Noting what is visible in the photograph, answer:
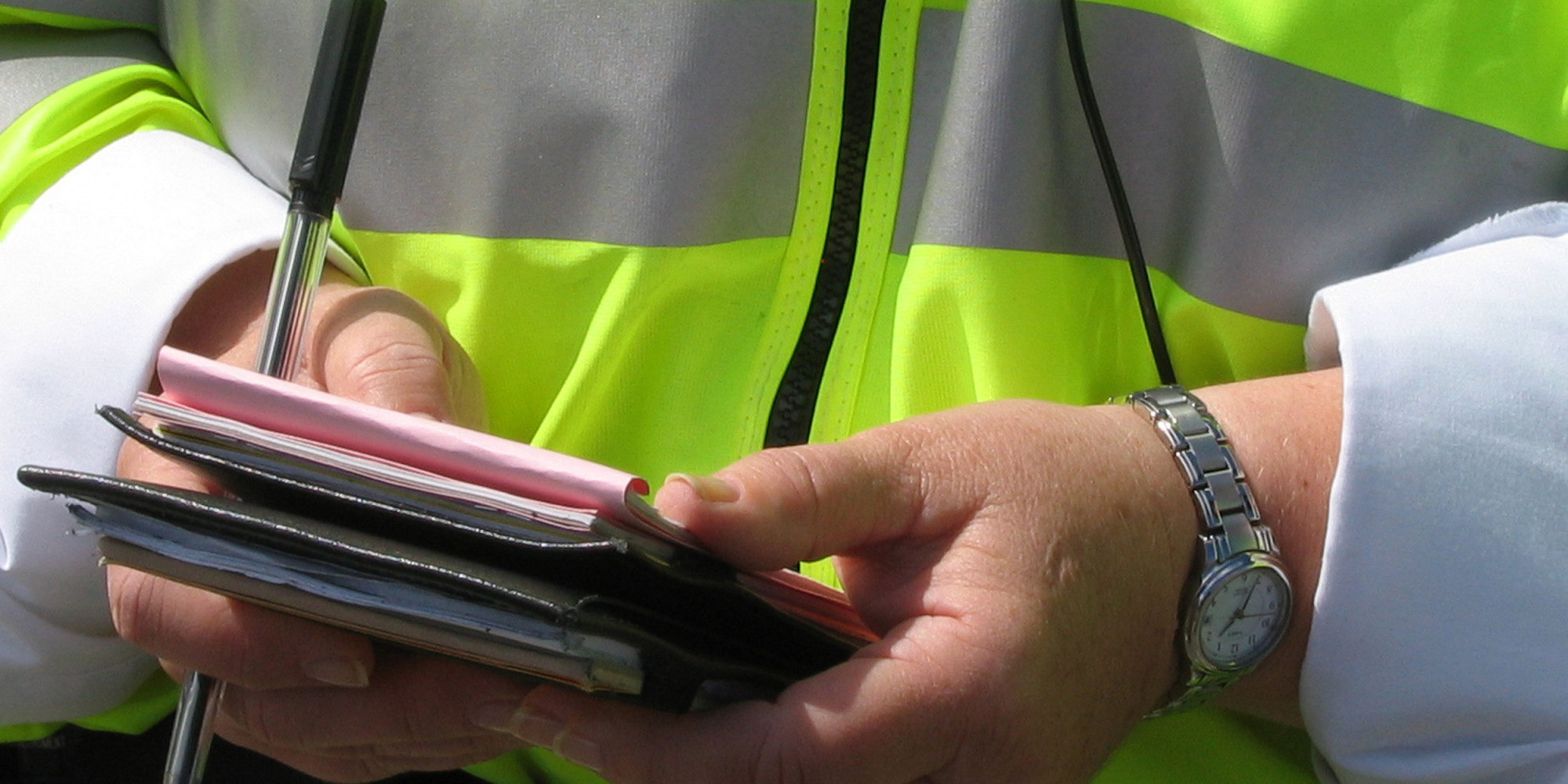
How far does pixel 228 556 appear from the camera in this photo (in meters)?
0.47

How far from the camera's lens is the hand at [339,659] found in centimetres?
57

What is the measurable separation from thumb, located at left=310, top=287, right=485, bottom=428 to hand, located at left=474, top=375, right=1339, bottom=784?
233 mm

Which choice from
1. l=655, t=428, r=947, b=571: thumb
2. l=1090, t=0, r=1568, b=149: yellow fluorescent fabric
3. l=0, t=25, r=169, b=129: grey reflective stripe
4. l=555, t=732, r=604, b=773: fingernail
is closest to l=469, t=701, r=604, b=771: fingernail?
l=555, t=732, r=604, b=773: fingernail

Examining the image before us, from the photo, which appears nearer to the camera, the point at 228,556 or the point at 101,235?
the point at 228,556

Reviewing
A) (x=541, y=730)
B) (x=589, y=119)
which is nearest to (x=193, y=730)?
(x=541, y=730)

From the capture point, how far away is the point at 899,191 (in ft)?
2.50

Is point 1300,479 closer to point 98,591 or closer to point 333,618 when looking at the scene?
point 333,618

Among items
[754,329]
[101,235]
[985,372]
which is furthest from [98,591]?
[985,372]

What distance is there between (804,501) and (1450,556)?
336mm

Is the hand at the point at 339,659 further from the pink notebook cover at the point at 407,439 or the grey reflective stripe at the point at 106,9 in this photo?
the grey reflective stripe at the point at 106,9

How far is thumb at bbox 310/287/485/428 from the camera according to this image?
2.29ft

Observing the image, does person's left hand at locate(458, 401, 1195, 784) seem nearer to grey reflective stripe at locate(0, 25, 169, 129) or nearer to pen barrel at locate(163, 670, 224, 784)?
pen barrel at locate(163, 670, 224, 784)

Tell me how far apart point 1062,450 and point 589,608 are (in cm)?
26

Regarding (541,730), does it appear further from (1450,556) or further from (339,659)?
(1450,556)
